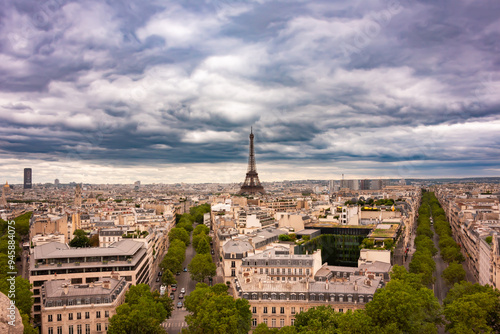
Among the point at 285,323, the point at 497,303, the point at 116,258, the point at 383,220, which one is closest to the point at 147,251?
the point at 116,258

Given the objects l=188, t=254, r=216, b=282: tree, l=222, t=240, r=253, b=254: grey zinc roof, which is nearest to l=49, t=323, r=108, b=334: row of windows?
l=188, t=254, r=216, b=282: tree

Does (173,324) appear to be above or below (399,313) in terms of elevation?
below

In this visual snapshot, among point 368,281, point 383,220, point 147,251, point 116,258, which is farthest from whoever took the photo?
point 383,220

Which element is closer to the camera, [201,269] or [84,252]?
[84,252]

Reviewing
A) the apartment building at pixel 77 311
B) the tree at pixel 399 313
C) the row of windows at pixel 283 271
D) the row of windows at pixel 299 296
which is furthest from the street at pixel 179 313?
the tree at pixel 399 313

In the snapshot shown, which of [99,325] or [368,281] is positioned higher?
[368,281]

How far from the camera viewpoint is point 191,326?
129 ft

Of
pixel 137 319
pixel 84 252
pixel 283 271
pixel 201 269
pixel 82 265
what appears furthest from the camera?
pixel 201 269

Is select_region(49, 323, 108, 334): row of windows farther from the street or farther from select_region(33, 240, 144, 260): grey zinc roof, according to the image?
select_region(33, 240, 144, 260): grey zinc roof

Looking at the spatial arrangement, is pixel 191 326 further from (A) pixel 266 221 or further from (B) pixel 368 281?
(A) pixel 266 221

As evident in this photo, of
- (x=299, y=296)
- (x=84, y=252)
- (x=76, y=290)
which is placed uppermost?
(x=84, y=252)

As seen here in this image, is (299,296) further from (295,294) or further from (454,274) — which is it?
(454,274)

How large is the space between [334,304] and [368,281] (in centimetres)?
539

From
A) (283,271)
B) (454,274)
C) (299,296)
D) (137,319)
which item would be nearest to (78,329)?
(137,319)
